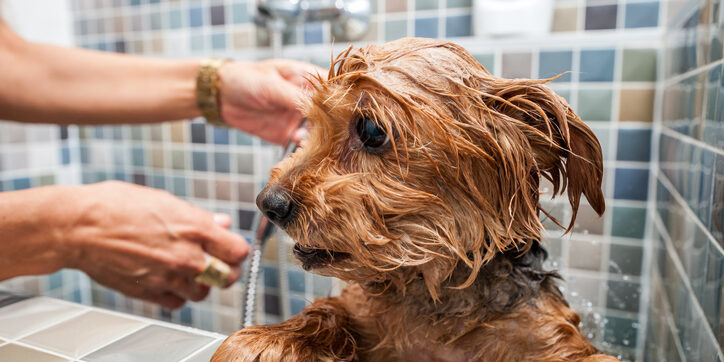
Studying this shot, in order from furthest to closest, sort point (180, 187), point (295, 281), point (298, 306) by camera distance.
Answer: point (180, 187), point (295, 281), point (298, 306)

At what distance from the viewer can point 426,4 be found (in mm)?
1135

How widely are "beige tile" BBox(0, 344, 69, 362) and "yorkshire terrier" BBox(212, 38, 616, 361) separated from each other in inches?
7.2

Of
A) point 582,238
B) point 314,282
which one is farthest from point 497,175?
point 314,282

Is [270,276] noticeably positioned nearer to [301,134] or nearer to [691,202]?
[301,134]

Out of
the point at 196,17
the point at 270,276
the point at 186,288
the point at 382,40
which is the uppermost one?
the point at 196,17

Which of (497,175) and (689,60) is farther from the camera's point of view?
(689,60)

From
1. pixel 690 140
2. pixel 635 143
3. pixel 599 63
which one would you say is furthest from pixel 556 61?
pixel 690 140

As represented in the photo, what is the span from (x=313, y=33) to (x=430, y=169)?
3.08 ft

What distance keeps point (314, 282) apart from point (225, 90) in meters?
0.42

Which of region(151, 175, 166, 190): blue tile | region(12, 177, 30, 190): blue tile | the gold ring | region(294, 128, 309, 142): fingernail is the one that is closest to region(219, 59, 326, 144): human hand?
region(294, 128, 309, 142): fingernail

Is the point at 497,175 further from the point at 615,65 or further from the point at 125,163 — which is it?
the point at 125,163

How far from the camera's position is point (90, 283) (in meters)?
1.39

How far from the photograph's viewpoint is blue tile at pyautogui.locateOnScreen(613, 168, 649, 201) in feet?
2.74

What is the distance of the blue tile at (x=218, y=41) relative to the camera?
4.54 feet
